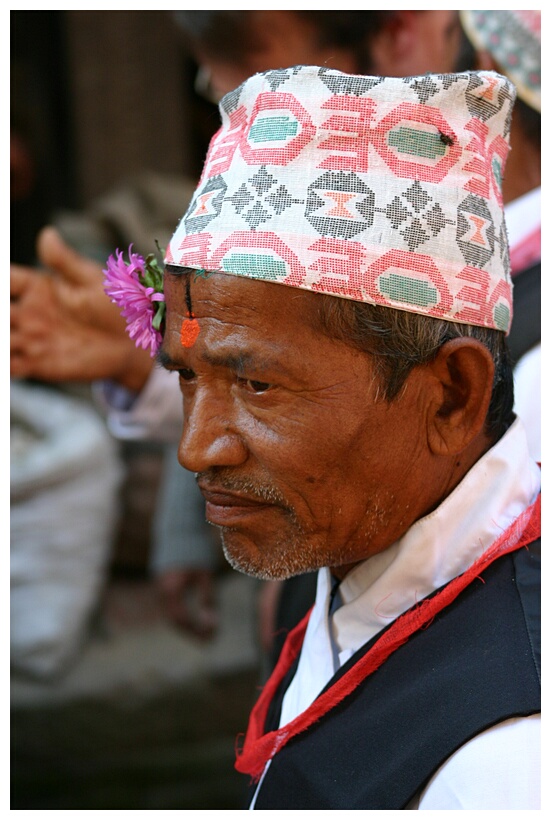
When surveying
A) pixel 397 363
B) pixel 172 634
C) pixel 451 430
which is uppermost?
pixel 397 363

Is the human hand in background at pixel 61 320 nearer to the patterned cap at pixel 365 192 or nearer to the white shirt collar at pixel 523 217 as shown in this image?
the white shirt collar at pixel 523 217

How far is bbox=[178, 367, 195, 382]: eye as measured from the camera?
1.52m

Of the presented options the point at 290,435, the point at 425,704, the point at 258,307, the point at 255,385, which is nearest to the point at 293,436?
the point at 290,435

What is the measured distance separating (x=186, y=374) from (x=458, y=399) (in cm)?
48

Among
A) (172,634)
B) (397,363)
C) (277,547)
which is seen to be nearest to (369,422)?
(397,363)

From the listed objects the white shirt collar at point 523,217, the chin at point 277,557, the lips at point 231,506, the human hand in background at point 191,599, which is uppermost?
the white shirt collar at point 523,217

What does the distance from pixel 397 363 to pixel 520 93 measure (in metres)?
1.17

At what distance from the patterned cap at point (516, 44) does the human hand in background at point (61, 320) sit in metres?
1.28

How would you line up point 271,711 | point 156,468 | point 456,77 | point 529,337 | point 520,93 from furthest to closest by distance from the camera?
point 156,468 → point 520,93 → point 529,337 → point 271,711 → point 456,77

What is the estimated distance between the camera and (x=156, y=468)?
4.41m

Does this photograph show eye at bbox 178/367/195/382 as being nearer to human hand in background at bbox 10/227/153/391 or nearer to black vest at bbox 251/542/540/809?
black vest at bbox 251/542/540/809

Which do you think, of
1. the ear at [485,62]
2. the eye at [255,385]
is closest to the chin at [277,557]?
the eye at [255,385]

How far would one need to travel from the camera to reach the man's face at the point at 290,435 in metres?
1.38
